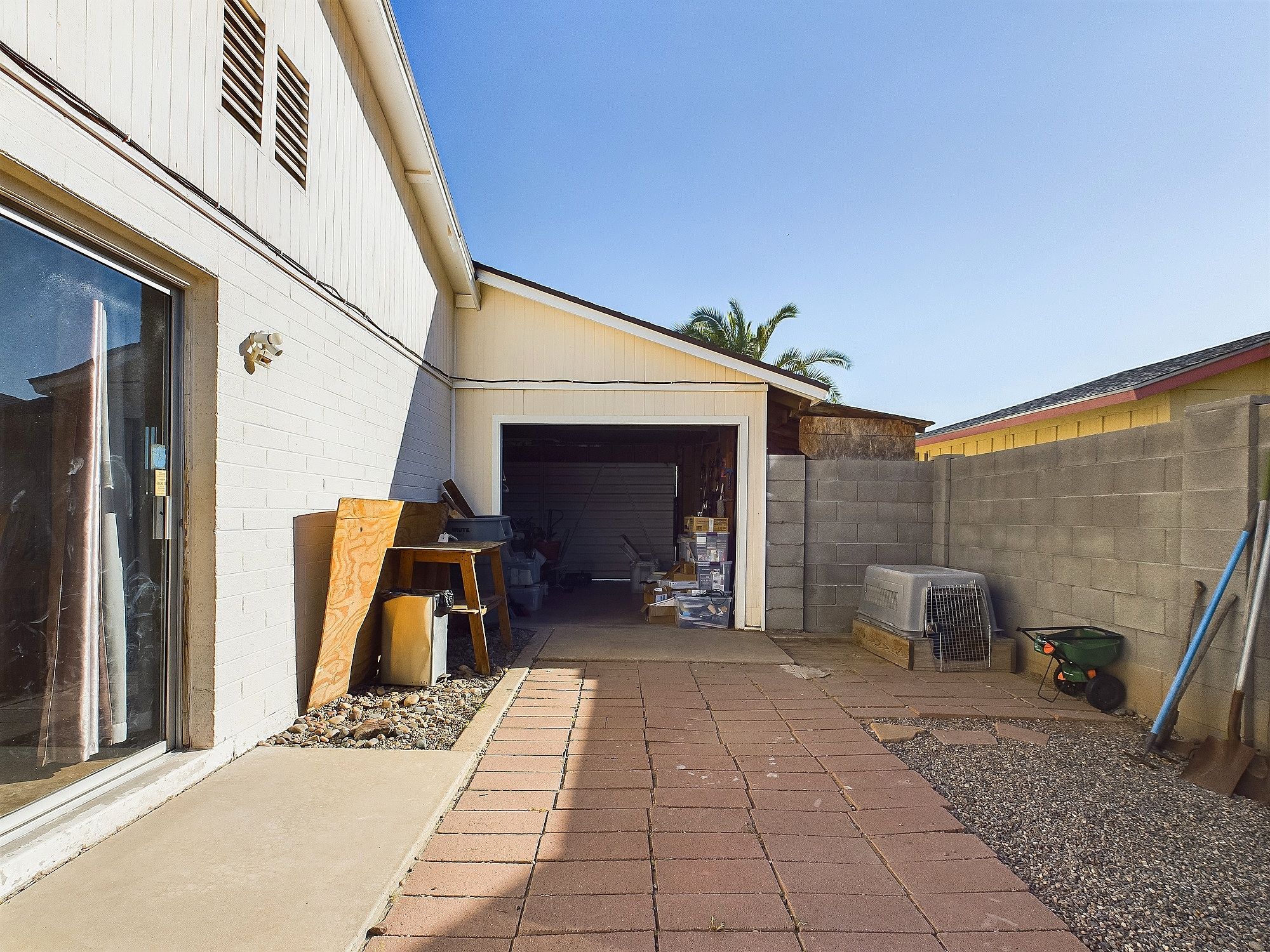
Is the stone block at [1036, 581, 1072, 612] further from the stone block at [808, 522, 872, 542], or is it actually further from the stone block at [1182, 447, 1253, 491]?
the stone block at [808, 522, 872, 542]

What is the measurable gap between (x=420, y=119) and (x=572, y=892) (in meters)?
5.58

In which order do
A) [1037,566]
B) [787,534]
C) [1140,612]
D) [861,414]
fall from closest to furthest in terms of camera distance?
[1140,612] < [1037,566] < [787,534] < [861,414]

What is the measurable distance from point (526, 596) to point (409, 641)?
11.0ft

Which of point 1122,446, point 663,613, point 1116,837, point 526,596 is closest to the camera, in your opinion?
point 1116,837

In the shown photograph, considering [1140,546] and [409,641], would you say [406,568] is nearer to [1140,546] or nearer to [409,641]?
[409,641]

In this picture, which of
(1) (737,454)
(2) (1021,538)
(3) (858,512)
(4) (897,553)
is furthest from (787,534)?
(2) (1021,538)

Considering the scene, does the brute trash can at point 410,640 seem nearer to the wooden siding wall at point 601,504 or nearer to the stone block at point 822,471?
the stone block at point 822,471

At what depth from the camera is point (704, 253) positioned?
18391 mm

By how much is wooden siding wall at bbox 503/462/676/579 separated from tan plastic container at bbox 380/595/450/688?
7.63 m

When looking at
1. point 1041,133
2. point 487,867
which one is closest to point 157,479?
point 487,867

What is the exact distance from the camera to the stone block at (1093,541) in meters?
4.39

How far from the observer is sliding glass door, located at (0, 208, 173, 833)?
213cm

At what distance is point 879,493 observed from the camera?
6.69 meters

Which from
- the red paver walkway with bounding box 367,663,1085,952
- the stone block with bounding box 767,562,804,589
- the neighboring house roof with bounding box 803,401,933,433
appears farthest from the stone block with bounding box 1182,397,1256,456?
the neighboring house roof with bounding box 803,401,933,433
